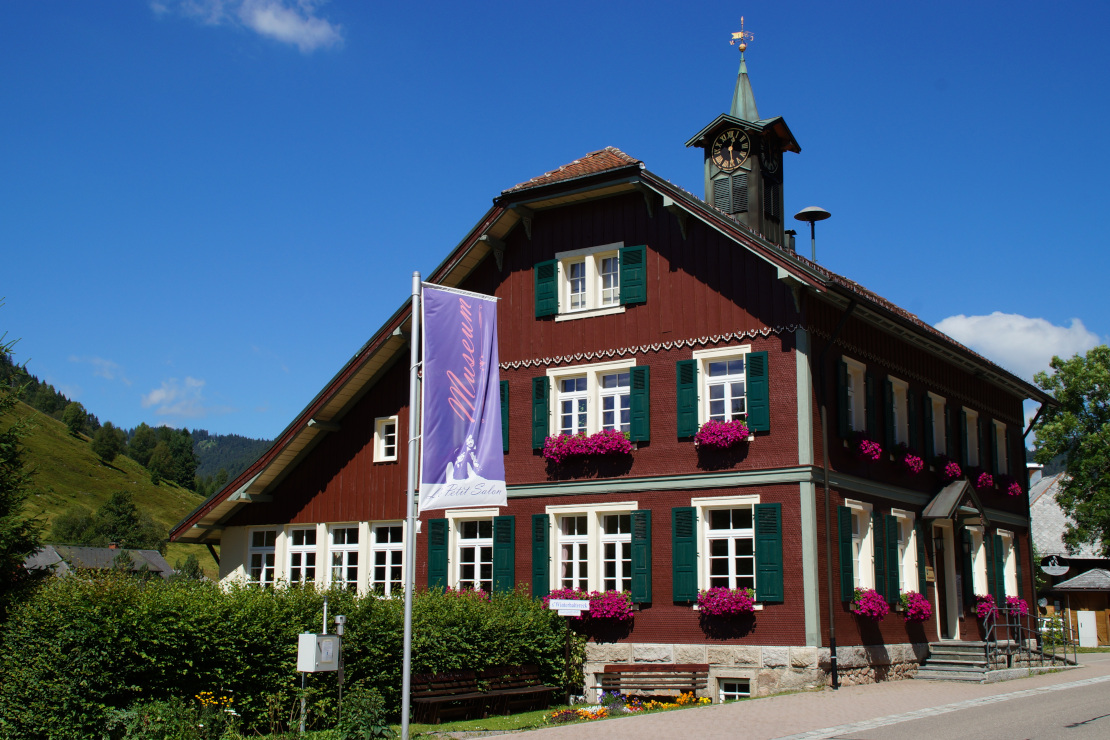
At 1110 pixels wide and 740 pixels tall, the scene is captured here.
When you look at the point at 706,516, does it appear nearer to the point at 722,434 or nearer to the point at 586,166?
the point at 722,434

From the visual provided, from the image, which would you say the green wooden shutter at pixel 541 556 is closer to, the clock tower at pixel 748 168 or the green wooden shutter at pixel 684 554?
the green wooden shutter at pixel 684 554

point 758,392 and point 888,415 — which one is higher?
point 758,392

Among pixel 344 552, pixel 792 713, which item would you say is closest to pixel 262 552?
pixel 344 552

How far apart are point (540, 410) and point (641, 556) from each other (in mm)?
3700

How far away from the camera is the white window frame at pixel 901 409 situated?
22.3 m

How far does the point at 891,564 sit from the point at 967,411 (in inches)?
275

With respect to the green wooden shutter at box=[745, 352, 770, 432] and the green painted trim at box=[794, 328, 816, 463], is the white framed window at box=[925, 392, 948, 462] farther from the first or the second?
the green wooden shutter at box=[745, 352, 770, 432]

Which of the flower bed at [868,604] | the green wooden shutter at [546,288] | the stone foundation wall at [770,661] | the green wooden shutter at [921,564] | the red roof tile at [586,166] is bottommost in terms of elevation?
the stone foundation wall at [770,661]

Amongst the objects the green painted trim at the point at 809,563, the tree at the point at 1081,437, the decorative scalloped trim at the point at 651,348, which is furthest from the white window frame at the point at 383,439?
the tree at the point at 1081,437

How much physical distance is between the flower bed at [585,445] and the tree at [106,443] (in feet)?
502

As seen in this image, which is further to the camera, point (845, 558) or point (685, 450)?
point (685, 450)

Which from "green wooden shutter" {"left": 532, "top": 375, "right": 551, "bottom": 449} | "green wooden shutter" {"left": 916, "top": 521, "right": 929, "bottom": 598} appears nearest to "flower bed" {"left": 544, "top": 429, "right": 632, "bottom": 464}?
"green wooden shutter" {"left": 532, "top": 375, "right": 551, "bottom": 449}

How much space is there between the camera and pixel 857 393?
20.9m

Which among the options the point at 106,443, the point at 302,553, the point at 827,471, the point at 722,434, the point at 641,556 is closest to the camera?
the point at 827,471
